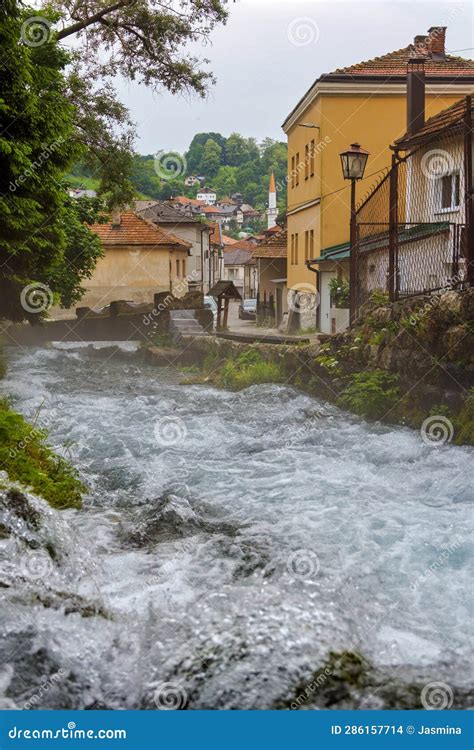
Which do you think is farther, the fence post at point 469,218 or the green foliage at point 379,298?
the green foliage at point 379,298

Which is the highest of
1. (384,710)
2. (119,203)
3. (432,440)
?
(119,203)

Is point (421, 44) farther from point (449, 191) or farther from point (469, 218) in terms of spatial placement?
point (469, 218)

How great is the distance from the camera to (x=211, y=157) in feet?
338

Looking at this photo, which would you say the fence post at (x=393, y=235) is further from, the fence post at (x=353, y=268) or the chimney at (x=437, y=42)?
the chimney at (x=437, y=42)

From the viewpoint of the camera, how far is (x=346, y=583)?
17.8 feet

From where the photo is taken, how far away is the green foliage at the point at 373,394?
1183 cm

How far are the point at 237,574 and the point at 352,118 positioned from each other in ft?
68.4

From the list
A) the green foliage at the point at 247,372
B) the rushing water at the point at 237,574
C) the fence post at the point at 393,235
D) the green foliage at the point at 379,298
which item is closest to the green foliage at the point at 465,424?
the rushing water at the point at 237,574

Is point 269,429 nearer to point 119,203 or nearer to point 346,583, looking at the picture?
point 346,583

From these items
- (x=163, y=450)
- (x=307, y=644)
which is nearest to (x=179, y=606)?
(x=307, y=644)

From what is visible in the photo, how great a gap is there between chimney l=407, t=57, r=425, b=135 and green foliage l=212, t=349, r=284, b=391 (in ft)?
21.9

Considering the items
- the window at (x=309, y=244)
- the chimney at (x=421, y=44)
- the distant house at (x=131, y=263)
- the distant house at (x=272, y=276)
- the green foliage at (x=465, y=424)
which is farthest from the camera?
the distant house at (x=131, y=263)

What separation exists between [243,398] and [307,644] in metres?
10.8

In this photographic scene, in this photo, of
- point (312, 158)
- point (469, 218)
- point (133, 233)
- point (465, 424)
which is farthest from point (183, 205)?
point (465, 424)
